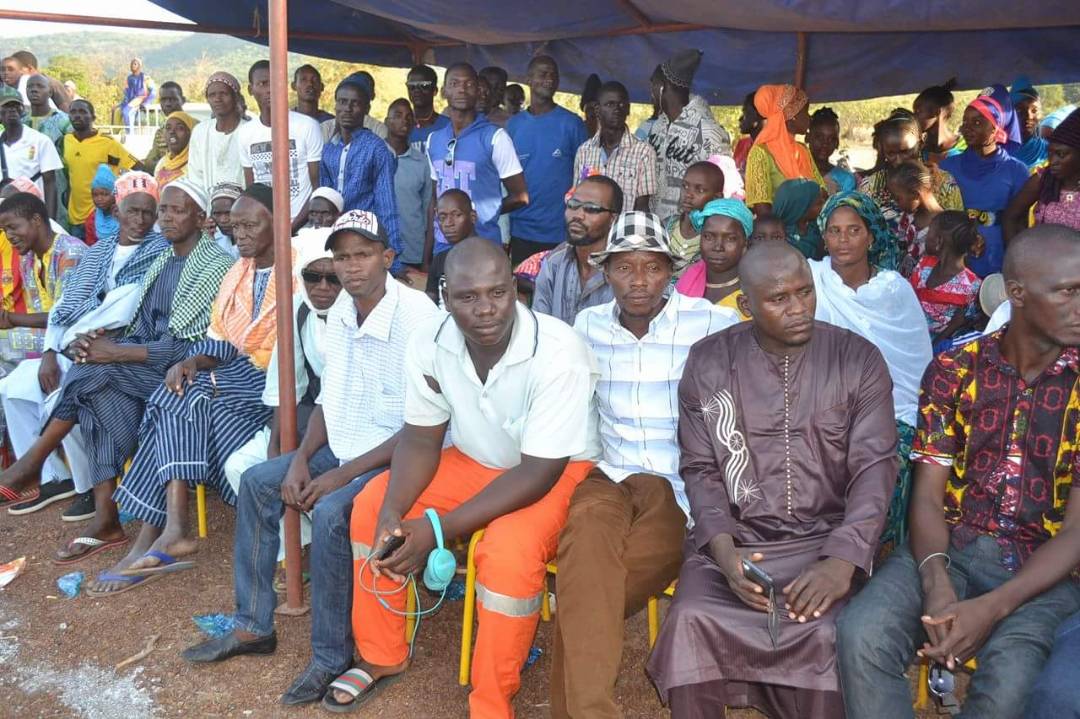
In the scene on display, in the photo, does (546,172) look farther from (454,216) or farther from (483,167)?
(454,216)

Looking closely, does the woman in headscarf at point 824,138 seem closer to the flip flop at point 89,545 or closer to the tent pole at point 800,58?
the tent pole at point 800,58

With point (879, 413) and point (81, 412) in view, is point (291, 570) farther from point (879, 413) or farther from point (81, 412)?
point (879, 413)

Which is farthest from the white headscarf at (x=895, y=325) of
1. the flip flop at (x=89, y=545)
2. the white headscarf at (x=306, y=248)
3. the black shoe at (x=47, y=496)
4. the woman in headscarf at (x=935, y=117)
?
the black shoe at (x=47, y=496)

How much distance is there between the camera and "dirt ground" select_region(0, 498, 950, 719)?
3.21 m

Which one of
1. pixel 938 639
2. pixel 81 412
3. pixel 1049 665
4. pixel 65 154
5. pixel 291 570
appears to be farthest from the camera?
pixel 65 154

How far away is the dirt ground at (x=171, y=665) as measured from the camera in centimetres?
321

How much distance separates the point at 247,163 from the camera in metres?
6.02

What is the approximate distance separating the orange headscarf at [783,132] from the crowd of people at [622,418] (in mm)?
27

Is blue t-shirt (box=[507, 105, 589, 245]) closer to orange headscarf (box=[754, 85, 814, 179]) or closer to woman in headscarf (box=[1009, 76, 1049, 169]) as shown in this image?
orange headscarf (box=[754, 85, 814, 179])

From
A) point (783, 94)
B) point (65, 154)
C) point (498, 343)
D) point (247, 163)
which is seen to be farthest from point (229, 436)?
point (65, 154)

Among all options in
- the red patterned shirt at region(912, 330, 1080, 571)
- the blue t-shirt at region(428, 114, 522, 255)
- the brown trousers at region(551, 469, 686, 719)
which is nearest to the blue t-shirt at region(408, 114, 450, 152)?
the blue t-shirt at region(428, 114, 522, 255)

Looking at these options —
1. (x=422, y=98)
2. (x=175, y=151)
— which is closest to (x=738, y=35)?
(x=422, y=98)

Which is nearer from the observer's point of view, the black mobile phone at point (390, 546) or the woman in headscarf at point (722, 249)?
the black mobile phone at point (390, 546)

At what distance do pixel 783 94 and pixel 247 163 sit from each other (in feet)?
11.2
